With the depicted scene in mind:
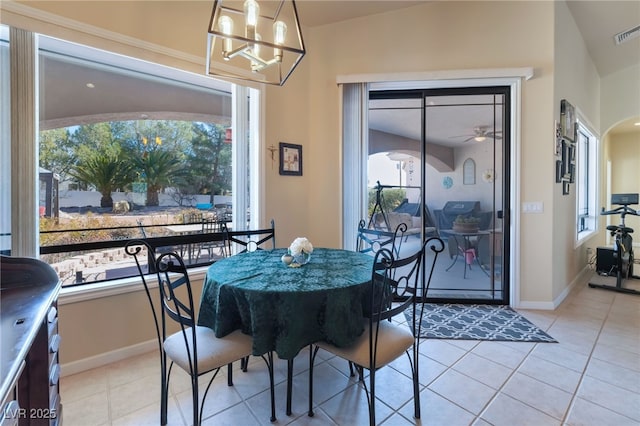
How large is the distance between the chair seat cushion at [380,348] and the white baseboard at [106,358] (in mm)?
1663

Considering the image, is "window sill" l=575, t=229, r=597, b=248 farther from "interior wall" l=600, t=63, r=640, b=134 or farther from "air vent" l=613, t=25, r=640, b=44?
"air vent" l=613, t=25, r=640, b=44

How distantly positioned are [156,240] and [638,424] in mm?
3407

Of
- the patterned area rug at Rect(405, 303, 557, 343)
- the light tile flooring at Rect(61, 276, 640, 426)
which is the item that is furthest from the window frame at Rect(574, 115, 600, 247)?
the light tile flooring at Rect(61, 276, 640, 426)

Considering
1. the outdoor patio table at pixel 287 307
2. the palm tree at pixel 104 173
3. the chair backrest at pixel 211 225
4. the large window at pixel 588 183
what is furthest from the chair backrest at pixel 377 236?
the large window at pixel 588 183

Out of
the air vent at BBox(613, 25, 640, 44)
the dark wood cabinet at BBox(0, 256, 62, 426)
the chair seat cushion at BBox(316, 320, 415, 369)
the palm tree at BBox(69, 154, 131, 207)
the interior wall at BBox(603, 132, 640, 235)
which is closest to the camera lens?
the dark wood cabinet at BBox(0, 256, 62, 426)

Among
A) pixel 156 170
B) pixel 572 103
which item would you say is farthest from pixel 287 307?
pixel 572 103

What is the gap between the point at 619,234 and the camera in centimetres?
425

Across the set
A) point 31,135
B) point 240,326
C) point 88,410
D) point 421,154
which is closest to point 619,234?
point 421,154

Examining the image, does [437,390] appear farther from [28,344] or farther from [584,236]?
[584,236]

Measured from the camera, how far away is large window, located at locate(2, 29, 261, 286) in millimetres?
2168

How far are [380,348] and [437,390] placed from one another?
736 millimetres

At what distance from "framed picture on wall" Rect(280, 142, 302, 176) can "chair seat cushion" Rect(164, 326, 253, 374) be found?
2.01m

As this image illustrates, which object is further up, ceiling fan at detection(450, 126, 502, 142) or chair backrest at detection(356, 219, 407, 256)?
A: ceiling fan at detection(450, 126, 502, 142)

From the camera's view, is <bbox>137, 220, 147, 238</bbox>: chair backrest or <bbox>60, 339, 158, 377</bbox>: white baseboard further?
<bbox>137, 220, 147, 238</bbox>: chair backrest
